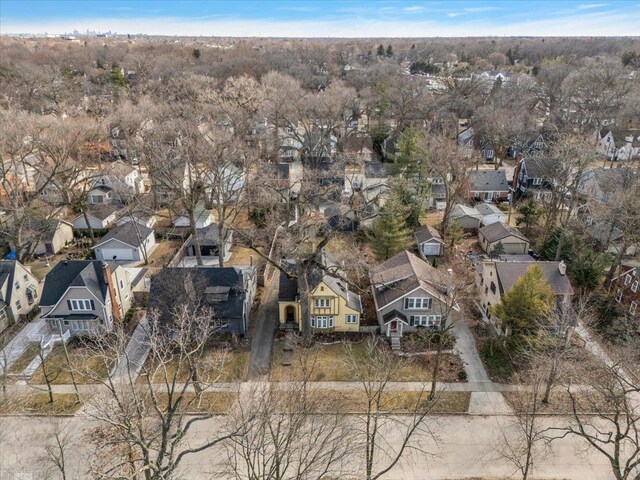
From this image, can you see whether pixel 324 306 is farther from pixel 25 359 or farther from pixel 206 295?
pixel 25 359

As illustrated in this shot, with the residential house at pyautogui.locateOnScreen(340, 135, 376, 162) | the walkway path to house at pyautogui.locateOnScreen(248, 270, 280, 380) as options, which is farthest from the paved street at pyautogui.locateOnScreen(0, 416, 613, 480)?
the residential house at pyautogui.locateOnScreen(340, 135, 376, 162)

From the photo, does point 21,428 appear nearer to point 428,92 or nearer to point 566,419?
point 566,419

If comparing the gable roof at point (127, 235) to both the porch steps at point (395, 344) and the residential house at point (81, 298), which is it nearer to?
the residential house at point (81, 298)

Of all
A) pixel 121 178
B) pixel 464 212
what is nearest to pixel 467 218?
pixel 464 212

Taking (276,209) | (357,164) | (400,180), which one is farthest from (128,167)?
(400,180)

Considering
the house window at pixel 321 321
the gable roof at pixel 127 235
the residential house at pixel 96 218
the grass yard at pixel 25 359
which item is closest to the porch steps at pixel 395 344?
the house window at pixel 321 321

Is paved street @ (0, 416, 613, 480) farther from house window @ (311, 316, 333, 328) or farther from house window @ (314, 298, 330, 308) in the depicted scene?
house window @ (314, 298, 330, 308)
